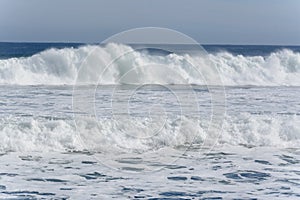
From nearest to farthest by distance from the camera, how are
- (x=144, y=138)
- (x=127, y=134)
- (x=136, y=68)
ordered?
(x=144, y=138)
(x=127, y=134)
(x=136, y=68)

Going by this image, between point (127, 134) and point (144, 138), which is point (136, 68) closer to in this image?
point (127, 134)

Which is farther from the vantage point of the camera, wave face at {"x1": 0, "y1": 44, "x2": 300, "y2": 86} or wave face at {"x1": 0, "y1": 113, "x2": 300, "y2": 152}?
wave face at {"x1": 0, "y1": 44, "x2": 300, "y2": 86}

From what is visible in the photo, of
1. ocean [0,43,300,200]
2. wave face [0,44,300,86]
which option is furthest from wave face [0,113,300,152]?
wave face [0,44,300,86]

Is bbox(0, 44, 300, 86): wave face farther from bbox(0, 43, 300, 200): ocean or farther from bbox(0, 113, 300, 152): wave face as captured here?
bbox(0, 113, 300, 152): wave face

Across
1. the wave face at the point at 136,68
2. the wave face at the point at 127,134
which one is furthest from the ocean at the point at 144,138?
the wave face at the point at 136,68

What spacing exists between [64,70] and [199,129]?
1734 cm

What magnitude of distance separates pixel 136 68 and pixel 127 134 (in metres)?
16.5

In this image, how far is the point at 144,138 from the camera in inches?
648

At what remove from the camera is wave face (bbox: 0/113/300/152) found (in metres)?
15.5

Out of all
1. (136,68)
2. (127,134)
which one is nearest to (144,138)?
(127,134)

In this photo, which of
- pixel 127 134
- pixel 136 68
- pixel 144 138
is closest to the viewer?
pixel 144 138

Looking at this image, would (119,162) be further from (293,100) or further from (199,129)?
(293,100)

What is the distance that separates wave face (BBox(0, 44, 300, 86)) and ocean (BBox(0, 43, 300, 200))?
0.65 feet

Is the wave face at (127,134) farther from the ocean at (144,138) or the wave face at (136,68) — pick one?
the wave face at (136,68)
